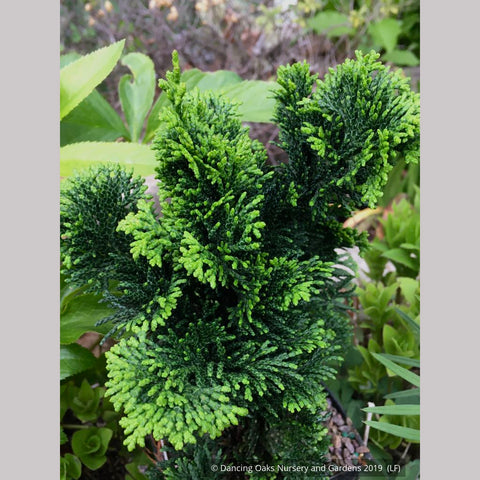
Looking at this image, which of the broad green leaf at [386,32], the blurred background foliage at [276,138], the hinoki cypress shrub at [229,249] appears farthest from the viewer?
the broad green leaf at [386,32]

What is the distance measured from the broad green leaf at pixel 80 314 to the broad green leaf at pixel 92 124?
475mm

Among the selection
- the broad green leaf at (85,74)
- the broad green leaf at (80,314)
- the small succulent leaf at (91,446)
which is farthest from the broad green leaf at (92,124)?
the small succulent leaf at (91,446)

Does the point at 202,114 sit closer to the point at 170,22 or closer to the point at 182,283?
the point at 182,283

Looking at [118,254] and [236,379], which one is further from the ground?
[118,254]

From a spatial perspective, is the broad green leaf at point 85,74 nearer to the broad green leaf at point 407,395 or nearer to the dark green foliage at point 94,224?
the dark green foliage at point 94,224

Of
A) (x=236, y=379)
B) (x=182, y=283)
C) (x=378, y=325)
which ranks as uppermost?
(x=182, y=283)

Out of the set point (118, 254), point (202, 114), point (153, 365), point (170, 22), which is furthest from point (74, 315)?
point (170, 22)

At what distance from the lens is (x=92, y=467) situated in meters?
0.90

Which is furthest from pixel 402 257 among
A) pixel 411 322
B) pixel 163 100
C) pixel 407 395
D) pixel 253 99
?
pixel 163 100

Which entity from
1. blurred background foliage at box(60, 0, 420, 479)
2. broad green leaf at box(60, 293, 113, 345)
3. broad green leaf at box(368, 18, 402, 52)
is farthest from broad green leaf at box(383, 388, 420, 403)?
broad green leaf at box(368, 18, 402, 52)

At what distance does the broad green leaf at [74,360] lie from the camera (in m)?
0.83

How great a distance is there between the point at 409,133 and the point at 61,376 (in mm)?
661

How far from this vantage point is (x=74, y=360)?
84cm

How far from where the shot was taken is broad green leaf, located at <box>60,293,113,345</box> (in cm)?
81
